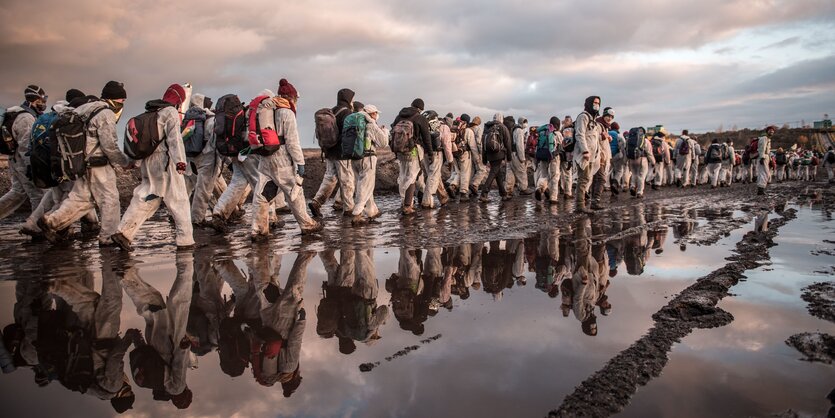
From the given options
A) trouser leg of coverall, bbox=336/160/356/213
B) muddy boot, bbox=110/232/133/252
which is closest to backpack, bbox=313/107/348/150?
trouser leg of coverall, bbox=336/160/356/213

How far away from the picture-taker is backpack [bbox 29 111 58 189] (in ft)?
24.3

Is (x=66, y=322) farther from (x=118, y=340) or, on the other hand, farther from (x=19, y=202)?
(x=19, y=202)

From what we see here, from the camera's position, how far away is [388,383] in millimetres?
2846

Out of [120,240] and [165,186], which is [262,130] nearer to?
[165,186]

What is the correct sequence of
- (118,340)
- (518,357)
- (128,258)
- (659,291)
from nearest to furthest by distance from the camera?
(518,357)
(118,340)
(659,291)
(128,258)

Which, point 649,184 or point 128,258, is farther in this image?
point 649,184

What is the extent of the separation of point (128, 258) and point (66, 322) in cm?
269

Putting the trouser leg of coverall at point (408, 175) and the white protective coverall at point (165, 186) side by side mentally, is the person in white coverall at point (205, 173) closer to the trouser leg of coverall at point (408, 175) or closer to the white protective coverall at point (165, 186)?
the white protective coverall at point (165, 186)

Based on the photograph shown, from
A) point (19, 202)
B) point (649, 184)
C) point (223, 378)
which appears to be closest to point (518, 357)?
point (223, 378)

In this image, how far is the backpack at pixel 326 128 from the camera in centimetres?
991

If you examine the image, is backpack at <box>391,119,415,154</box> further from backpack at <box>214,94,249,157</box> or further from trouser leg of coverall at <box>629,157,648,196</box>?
trouser leg of coverall at <box>629,157,648,196</box>

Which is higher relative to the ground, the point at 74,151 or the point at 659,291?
the point at 74,151

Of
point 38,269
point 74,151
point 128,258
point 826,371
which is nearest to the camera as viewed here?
point 826,371

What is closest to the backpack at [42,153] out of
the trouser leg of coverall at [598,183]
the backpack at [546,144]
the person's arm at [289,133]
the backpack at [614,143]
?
the person's arm at [289,133]
